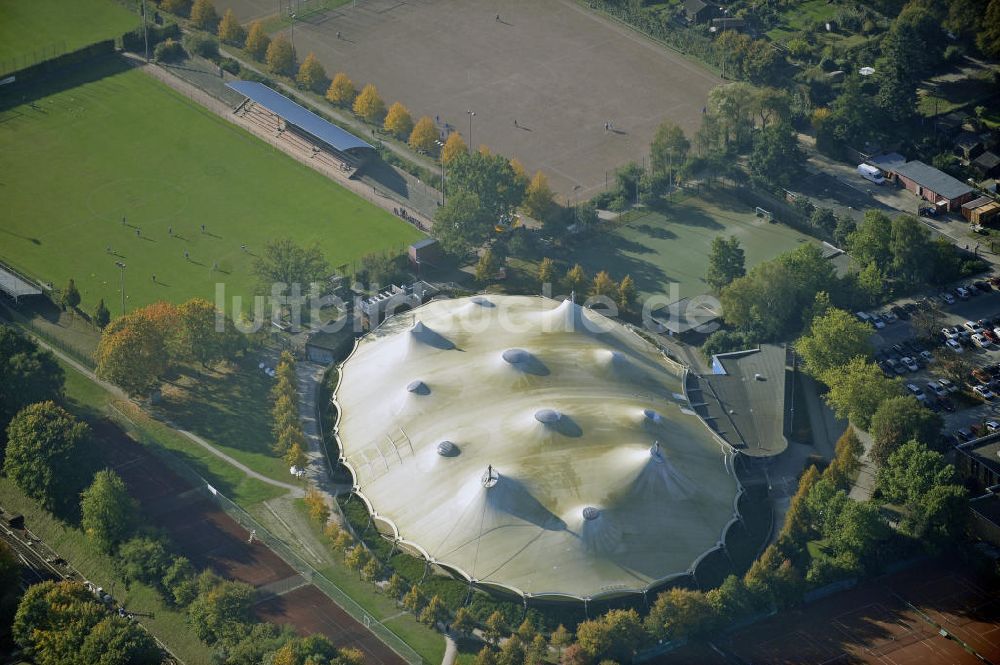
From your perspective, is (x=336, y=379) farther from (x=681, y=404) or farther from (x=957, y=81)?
(x=957, y=81)

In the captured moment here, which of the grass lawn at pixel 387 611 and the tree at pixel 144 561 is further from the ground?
A: the grass lawn at pixel 387 611

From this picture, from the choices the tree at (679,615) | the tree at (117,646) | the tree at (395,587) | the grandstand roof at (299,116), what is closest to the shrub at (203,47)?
the grandstand roof at (299,116)

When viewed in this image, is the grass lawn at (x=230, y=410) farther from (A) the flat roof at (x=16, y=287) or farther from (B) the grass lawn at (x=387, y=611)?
(A) the flat roof at (x=16, y=287)

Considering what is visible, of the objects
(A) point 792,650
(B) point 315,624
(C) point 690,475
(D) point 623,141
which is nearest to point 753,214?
(D) point 623,141

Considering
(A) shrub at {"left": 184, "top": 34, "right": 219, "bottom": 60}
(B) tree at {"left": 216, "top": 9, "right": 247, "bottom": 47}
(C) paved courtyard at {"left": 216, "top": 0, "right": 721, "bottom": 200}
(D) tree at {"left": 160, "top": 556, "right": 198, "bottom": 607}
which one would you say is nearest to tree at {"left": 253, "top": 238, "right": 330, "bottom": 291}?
(C) paved courtyard at {"left": 216, "top": 0, "right": 721, "bottom": 200}

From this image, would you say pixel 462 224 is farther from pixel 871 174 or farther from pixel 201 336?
pixel 871 174

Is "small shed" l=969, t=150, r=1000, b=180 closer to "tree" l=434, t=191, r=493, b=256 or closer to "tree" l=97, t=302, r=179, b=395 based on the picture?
"tree" l=434, t=191, r=493, b=256
